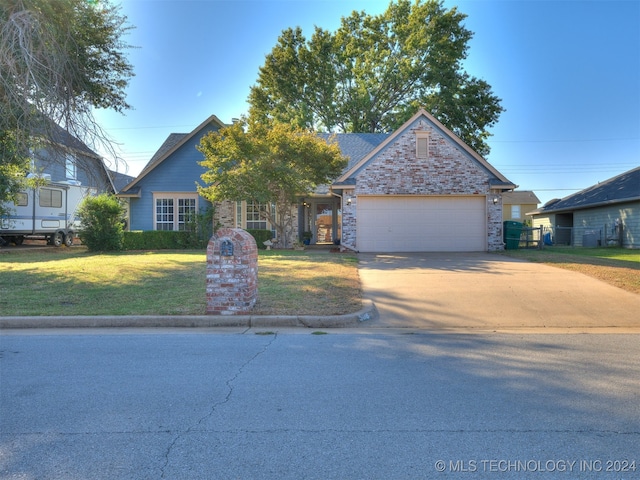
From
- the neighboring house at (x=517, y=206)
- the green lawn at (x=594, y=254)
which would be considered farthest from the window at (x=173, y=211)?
the neighboring house at (x=517, y=206)

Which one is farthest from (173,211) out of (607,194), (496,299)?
(607,194)

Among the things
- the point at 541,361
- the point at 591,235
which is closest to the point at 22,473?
the point at 541,361

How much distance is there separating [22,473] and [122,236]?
18.2 m

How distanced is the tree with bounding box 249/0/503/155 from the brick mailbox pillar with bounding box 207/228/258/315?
2610cm

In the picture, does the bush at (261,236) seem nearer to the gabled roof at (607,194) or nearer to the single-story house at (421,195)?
the single-story house at (421,195)

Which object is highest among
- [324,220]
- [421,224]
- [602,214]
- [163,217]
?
[602,214]

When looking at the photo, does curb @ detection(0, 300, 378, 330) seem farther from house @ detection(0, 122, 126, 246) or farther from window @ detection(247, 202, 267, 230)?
Answer: window @ detection(247, 202, 267, 230)

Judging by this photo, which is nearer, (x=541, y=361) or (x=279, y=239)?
(x=541, y=361)

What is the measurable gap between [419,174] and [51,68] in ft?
43.9

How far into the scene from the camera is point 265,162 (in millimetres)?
17484

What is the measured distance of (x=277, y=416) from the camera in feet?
12.5

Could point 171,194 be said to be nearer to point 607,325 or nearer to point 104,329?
point 104,329

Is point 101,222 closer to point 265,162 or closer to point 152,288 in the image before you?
point 265,162

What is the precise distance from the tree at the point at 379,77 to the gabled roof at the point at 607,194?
843 cm
